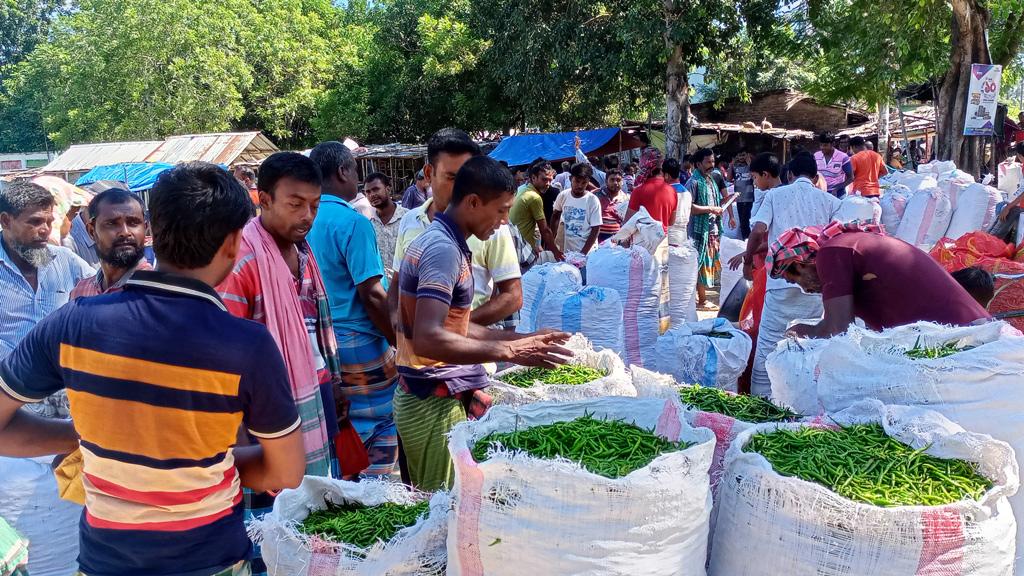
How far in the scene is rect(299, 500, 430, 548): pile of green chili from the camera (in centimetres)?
206

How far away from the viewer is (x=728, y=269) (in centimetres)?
677

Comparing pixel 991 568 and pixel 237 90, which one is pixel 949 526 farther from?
pixel 237 90

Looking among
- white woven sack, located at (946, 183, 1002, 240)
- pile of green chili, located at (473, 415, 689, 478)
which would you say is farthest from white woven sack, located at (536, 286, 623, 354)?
white woven sack, located at (946, 183, 1002, 240)

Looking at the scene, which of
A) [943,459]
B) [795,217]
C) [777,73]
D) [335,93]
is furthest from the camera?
[777,73]

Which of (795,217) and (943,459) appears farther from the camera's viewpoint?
(795,217)

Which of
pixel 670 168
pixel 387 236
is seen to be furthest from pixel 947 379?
pixel 670 168

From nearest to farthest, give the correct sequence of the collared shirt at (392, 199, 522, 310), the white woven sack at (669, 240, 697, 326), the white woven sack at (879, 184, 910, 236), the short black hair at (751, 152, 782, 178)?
1. the collared shirt at (392, 199, 522, 310)
2. the short black hair at (751, 152, 782, 178)
3. the white woven sack at (669, 240, 697, 326)
4. the white woven sack at (879, 184, 910, 236)

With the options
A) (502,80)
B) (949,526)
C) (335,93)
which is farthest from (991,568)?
(335,93)

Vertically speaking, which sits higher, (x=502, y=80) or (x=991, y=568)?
(x=502, y=80)

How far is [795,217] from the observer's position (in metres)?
5.91

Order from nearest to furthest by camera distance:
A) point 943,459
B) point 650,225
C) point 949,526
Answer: point 949,526
point 943,459
point 650,225

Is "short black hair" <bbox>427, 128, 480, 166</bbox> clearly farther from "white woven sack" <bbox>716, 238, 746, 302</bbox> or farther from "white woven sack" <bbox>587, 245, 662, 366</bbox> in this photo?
"white woven sack" <bbox>716, 238, 746, 302</bbox>

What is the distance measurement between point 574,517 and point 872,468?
2.79 feet

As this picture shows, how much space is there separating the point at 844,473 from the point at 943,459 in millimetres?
356
